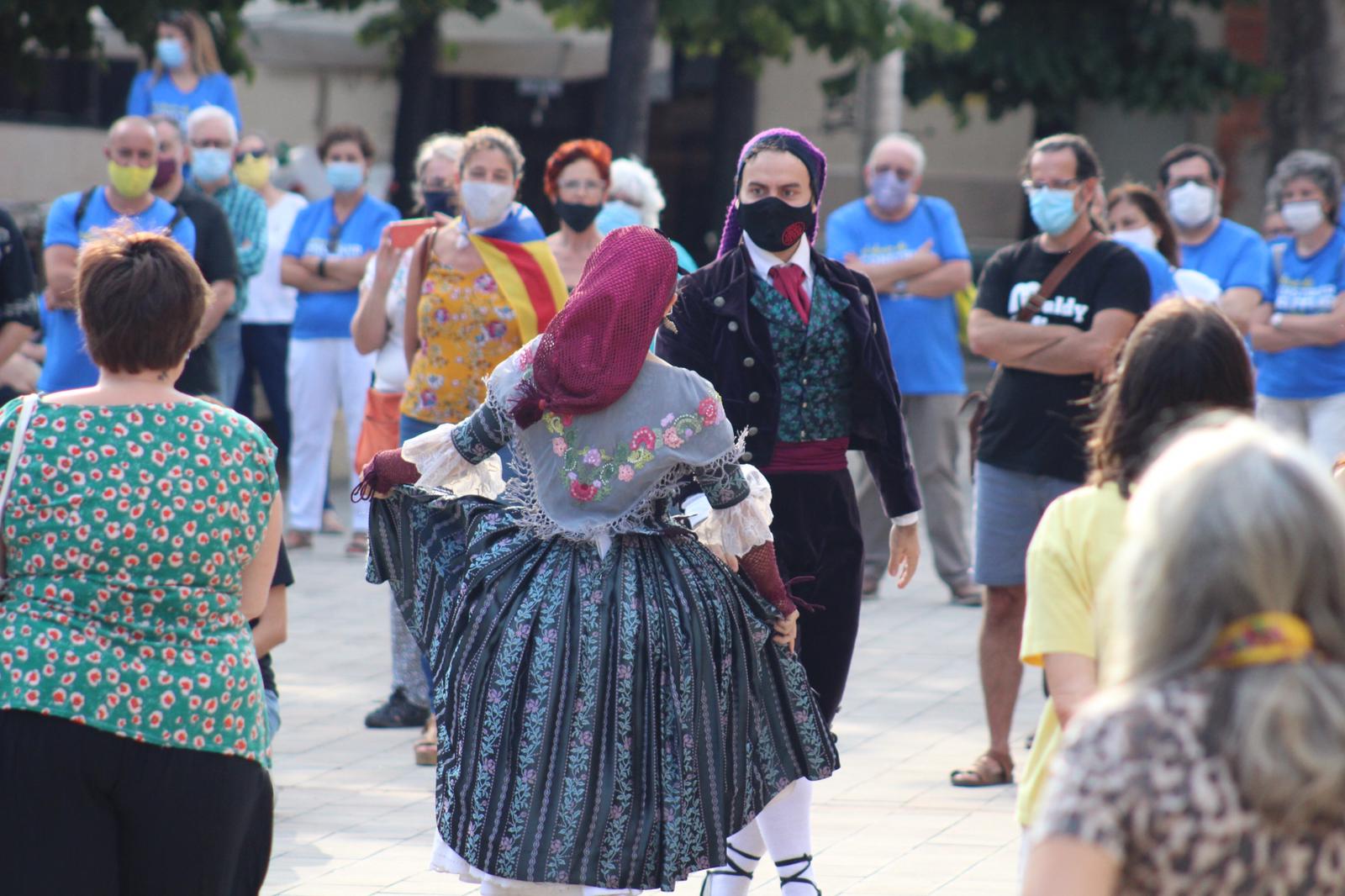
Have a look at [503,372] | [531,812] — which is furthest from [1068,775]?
[503,372]

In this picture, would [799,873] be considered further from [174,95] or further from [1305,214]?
[174,95]

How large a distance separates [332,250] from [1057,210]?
5.19 m

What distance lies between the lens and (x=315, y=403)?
10367 mm

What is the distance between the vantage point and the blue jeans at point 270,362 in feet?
35.9

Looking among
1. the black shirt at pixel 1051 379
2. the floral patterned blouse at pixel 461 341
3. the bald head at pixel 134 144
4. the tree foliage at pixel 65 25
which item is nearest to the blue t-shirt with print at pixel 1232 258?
the black shirt at pixel 1051 379

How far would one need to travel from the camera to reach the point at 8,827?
10.7 ft

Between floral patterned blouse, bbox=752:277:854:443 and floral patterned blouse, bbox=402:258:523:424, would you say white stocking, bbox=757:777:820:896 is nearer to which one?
floral patterned blouse, bbox=752:277:854:443

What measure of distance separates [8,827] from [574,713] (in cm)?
119

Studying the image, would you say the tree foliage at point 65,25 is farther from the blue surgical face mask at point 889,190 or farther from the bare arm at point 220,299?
the blue surgical face mask at point 889,190

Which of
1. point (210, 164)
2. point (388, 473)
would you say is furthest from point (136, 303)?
Answer: point (210, 164)

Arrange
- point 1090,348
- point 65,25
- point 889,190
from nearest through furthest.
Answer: point 1090,348 → point 889,190 → point 65,25

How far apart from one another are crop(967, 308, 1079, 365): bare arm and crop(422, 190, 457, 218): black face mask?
7.57ft

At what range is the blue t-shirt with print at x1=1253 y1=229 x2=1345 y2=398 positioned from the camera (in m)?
8.52

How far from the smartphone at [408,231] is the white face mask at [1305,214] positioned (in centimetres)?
411
